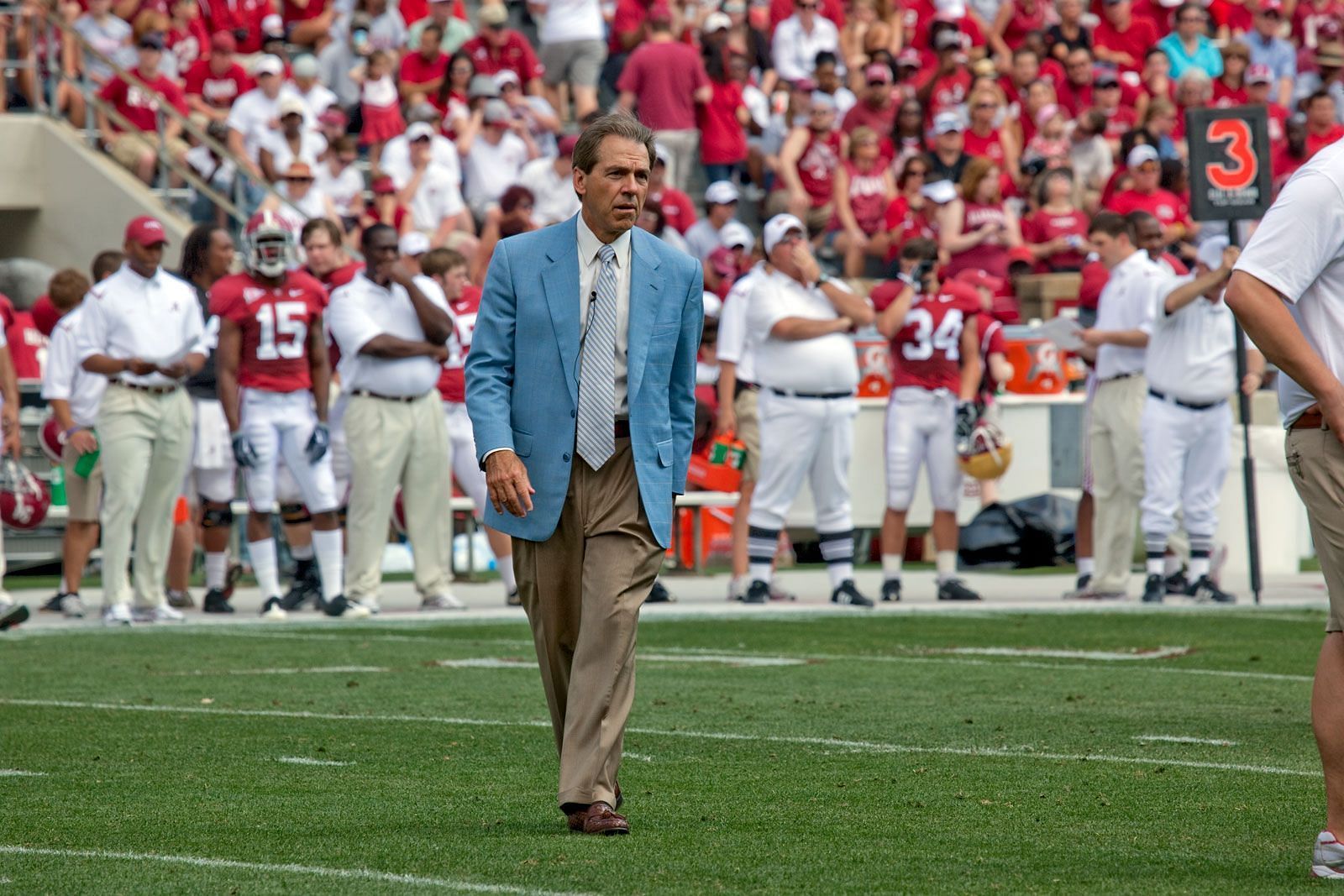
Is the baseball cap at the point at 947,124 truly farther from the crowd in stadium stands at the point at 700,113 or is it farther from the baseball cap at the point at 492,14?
the baseball cap at the point at 492,14

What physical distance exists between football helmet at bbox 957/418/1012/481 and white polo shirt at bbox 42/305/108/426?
5.40 meters

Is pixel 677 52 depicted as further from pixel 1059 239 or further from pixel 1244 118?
pixel 1244 118

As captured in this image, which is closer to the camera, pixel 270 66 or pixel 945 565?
pixel 945 565

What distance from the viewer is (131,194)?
63.7ft

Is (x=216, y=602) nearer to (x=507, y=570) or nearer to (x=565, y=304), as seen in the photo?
(x=507, y=570)

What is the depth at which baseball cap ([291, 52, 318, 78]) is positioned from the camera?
65.3ft

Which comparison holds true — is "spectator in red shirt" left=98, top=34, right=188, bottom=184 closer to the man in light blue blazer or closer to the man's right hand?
the man in light blue blazer

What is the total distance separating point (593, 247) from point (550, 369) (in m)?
0.36

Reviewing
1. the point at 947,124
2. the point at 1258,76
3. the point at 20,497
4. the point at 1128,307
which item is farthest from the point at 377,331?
the point at 1258,76

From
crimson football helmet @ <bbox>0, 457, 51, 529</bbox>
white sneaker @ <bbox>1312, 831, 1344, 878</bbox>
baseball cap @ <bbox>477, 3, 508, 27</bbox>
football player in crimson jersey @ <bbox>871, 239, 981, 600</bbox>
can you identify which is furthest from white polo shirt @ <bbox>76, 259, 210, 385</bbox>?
white sneaker @ <bbox>1312, 831, 1344, 878</bbox>

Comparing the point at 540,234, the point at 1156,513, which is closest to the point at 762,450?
the point at 1156,513

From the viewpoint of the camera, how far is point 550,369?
6016mm

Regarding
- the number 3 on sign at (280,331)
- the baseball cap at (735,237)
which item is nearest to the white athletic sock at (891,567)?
the number 3 on sign at (280,331)

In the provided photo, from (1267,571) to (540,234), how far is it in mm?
10834
